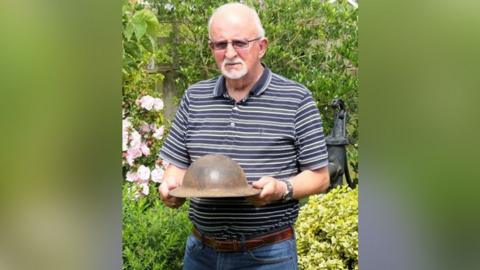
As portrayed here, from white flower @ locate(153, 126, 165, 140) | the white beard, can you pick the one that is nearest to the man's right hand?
the white beard

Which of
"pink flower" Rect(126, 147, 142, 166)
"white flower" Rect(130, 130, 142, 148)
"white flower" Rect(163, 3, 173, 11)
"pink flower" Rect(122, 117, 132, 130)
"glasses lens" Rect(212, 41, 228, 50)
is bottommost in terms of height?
"pink flower" Rect(126, 147, 142, 166)

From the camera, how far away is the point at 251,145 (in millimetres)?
1310

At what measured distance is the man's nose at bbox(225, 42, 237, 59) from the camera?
1.31 meters

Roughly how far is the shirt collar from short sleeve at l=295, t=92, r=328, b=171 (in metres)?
0.09

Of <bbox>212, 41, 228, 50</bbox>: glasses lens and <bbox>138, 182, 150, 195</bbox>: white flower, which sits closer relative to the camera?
<bbox>212, 41, 228, 50</bbox>: glasses lens

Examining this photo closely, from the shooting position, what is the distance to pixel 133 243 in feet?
7.65

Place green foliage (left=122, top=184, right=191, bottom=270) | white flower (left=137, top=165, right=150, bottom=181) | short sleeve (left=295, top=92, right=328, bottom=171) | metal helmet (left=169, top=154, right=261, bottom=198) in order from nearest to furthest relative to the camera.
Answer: metal helmet (left=169, top=154, right=261, bottom=198) → short sleeve (left=295, top=92, right=328, bottom=171) → green foliage (left=122, top=184, right=191, bottom=270) → white flower (left=137, top=165, right=150, bottom=181)

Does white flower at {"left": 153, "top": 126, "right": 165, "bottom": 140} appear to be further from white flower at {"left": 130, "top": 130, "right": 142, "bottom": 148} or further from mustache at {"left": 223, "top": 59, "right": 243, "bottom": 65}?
mustache at {"left": 223, "top": 59, "right": 243, "bottom": 65}

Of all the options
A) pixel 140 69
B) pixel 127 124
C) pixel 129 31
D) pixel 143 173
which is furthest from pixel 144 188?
pixel 129 31

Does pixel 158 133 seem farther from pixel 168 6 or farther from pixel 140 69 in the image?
pixel 168 6

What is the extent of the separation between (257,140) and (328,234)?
48.0 inches
